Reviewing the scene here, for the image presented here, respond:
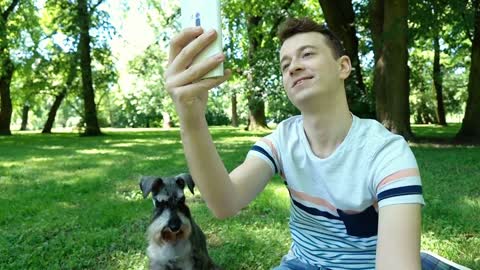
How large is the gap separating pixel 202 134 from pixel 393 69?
35.3 ft

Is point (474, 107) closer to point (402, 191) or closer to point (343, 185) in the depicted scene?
point (343, 185)

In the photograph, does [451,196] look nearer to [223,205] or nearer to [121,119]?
[223,205]

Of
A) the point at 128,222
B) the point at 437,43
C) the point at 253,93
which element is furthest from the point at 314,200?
the point at 437,43

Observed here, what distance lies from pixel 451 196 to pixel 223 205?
4.80 meters

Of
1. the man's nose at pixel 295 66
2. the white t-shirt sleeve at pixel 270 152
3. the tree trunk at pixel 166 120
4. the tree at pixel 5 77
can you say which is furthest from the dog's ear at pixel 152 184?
the tree trunk at pixel 166 120

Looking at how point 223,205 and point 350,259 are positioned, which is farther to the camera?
point 350,259

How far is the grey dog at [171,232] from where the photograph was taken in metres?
3.51

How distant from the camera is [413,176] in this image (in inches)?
69.8

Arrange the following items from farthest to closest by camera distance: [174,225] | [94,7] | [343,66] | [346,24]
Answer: [94,7]
[346,24]
[174,225]
[343,66]

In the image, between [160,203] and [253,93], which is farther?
[253,93]

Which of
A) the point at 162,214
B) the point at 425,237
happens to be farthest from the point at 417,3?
the point at 162,214

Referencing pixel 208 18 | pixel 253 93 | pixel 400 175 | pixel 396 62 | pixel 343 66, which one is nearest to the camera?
pixel 208 18

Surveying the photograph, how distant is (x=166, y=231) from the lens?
11.4 feet

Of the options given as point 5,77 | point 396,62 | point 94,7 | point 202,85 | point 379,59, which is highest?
point 94,7
